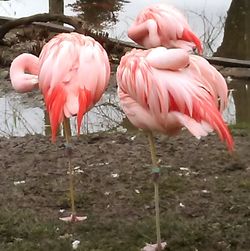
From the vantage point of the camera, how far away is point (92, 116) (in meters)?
6.70

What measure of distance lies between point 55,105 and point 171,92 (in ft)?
1.85

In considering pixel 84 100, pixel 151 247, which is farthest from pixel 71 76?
pixel 151 247

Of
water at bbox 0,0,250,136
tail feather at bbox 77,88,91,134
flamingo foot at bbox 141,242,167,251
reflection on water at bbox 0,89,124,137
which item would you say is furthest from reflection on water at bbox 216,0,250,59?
flamingo foot at bbox 141,242,167,251

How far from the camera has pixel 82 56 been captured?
11.9ft

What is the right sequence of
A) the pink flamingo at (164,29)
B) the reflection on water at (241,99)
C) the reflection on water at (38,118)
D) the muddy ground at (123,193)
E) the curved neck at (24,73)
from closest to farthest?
the muddy ground at (123,193), the pink flamingo at (164,29), the curved neck at (24,73), the reflection on water at (38,118), the reflection on water at (241,99)

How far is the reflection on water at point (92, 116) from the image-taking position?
6371 millimetres

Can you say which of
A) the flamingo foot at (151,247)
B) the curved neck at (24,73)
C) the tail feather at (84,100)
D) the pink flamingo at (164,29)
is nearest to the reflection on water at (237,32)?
the curved neck at (24,73)

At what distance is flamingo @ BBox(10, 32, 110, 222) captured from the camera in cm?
345

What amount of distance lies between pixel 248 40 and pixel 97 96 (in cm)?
605

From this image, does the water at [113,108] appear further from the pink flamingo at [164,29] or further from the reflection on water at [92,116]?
the pink flamingo at [164,29]

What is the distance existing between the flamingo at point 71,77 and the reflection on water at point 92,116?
2401 millimetres

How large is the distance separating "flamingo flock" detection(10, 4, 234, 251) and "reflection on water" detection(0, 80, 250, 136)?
2.43m

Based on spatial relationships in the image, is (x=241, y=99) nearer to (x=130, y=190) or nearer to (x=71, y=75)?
(x=130, y=190)

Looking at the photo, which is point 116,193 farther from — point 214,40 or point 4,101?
point 214,40
